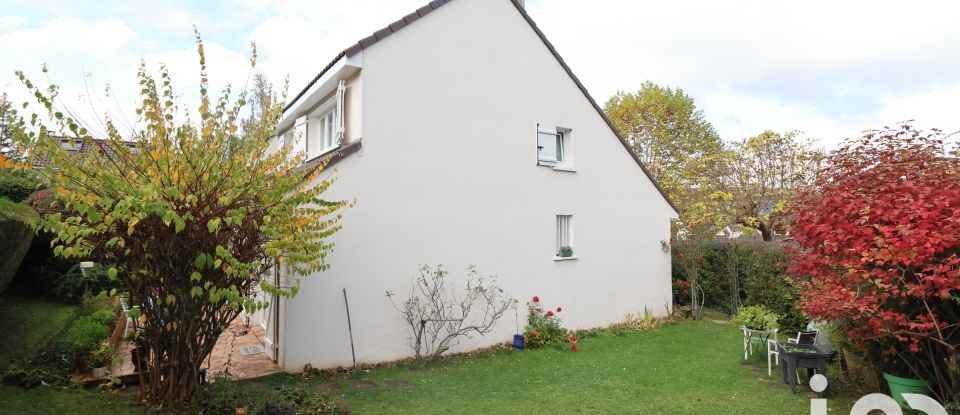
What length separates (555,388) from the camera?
8438 mm

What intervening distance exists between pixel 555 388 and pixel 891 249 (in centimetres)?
519

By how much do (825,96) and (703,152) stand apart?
43.9 ft

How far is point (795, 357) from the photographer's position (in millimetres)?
7824

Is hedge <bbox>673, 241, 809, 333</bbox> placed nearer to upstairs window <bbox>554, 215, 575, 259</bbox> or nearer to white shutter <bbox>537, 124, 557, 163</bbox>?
upstairs window <bbox>554, 215, 575, 259</bbox>

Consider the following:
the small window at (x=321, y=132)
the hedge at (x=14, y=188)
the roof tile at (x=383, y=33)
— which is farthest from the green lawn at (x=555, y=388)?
the hedge at (x=14, y=188)

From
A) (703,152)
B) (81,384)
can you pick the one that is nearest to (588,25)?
(81,384)

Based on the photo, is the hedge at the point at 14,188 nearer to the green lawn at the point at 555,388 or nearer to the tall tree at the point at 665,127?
the green lawn at the point at 555,388

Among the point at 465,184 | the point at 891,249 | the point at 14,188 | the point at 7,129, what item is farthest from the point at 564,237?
the point at 14,188

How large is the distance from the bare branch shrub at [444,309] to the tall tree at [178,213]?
3886 mm

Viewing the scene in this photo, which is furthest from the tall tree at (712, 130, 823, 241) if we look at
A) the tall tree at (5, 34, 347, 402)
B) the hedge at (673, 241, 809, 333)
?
the tall tree at (5, 34, 347, 402)

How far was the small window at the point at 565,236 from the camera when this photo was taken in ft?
42.8

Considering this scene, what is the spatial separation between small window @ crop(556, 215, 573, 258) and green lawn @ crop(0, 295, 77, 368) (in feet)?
35.3

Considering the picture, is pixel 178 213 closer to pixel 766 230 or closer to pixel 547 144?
pixel 547 144

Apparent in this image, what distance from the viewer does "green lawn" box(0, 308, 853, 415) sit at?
701cm
